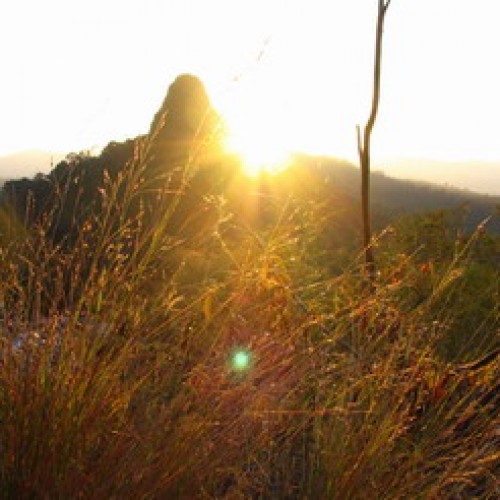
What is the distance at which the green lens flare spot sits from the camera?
2.24m

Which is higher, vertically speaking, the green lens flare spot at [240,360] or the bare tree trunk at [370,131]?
the bare tree trunk at [370,131]

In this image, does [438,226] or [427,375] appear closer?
[427,375]

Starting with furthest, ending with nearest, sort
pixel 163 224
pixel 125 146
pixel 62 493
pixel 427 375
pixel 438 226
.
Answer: pixel 125 146
pixel 438 226
pixel 427 375
pixel 163 224
pixel 62 493

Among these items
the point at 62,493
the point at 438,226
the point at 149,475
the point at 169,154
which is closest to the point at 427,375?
the point at 149,475

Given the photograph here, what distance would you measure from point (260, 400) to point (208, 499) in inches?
11.7

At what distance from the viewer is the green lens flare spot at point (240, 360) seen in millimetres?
2244

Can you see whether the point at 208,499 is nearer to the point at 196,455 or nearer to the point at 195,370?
the point at 196,455

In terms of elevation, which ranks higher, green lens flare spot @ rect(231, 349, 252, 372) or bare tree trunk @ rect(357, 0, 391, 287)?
bare tree trunk @ rect(357, 0, 391, 287)

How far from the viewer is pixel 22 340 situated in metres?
2.04

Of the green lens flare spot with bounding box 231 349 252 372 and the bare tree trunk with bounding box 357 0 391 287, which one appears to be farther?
the bare tree trunk with bounding box 357 0 391 287

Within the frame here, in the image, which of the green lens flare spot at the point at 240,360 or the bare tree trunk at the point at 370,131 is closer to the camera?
the green lens flare spot at the point at 240,360

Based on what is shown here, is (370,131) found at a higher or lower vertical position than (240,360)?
higher

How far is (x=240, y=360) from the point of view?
2.31 meters

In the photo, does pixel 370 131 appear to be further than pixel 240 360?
Yes
